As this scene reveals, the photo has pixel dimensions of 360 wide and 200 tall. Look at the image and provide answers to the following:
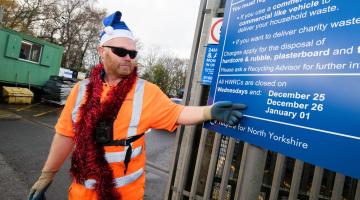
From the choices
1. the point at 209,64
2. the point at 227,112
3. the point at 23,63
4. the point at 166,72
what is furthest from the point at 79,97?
the point at 166,72

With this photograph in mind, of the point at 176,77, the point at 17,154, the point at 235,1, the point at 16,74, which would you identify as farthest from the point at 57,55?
the point at 176,77

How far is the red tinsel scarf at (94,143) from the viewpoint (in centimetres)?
238

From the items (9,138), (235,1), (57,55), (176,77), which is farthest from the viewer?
(176,77)

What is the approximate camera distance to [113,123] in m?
2.46

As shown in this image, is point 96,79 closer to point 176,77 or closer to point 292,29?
point 292,29

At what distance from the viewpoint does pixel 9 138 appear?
26.5 feet

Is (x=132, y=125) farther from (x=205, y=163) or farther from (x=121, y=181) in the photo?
(x=205, y=163)

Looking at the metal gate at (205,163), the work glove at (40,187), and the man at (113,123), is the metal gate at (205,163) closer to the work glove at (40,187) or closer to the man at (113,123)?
the man at (113,123)

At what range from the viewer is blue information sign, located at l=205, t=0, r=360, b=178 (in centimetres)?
142

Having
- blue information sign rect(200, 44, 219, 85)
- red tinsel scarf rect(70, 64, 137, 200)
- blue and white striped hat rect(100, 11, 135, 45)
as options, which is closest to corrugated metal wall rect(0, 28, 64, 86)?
blue information sign rect(200, 44, 219, 85)

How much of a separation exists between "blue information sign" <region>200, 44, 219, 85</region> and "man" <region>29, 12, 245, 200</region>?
106 cm

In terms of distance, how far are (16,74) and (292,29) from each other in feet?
52.5

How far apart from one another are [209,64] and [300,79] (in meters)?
1.96

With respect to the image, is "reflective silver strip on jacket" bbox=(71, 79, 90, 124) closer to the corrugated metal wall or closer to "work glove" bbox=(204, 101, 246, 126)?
"work glove" bbox=(204, 101, 246, 126)
